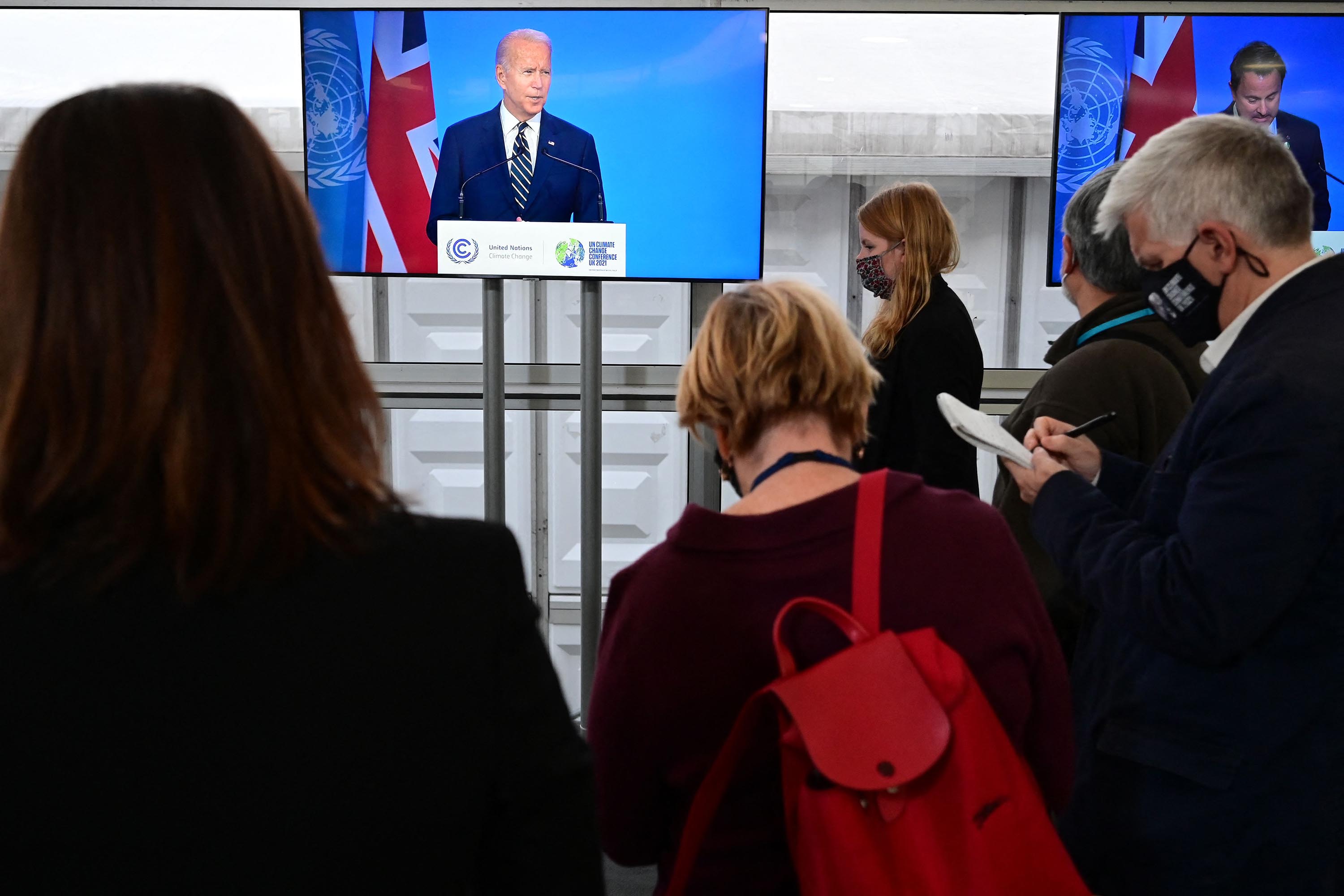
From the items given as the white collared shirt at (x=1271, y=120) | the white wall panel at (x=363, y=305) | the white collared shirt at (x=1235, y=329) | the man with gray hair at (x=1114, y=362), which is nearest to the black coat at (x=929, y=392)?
the man with gray hair at (x=1114, y=362)

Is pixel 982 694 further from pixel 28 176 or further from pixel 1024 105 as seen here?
pixel 1024 105

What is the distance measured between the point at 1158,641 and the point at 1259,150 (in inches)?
25.4

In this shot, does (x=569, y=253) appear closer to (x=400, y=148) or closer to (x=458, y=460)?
(x=400, y=148)

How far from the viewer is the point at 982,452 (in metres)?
3.97

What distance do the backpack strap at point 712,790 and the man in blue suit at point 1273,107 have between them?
313 centimetres

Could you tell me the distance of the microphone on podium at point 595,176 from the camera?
3.23m

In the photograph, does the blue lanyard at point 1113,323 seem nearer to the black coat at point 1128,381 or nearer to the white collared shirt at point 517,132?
the black coat at point 1128,381

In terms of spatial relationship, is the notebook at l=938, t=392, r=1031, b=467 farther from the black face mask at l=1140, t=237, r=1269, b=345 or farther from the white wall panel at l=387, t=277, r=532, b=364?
the white wall panel at l=387, t=277, r=532, b=364

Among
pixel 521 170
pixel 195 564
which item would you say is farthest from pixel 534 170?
pixel 195 564

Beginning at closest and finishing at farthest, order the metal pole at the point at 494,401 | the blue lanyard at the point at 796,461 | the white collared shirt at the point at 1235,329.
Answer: the blue lanyard at the point at 796,461, the white collared shirt at the point at 1235,329, the metal pole at the point at 494,401

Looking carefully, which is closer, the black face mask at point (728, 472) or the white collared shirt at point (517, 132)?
the black face mask at point (728, 472)

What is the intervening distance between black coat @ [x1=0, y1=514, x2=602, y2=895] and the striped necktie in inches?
105

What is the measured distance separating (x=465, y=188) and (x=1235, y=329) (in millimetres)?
2388

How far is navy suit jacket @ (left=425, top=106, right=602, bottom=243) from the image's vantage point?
3229 mm
